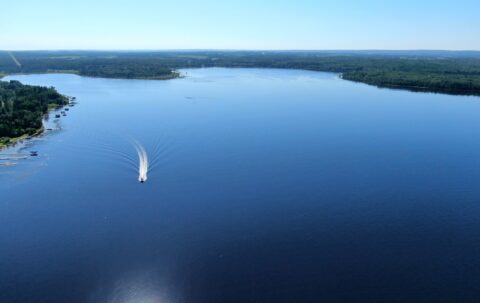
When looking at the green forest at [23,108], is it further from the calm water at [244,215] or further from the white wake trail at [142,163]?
the white wake trail at [142,163]

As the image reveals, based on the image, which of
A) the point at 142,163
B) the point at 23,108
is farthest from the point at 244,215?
the point at 23,108

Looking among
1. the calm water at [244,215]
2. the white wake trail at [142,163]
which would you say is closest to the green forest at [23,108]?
the calm water at [244,215]

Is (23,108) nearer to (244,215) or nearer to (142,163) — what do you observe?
(142,163)

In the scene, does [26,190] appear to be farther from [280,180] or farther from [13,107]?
[13,107]

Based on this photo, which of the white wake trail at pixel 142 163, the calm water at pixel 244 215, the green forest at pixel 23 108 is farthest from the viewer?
the green forest at pixel 23 108

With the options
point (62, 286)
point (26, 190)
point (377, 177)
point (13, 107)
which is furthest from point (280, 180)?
point (13, 107)

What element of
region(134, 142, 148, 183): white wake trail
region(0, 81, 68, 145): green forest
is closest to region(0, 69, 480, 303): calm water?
region(134, 142, 148, 183): white wake trail

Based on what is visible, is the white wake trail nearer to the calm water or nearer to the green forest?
the calm water
